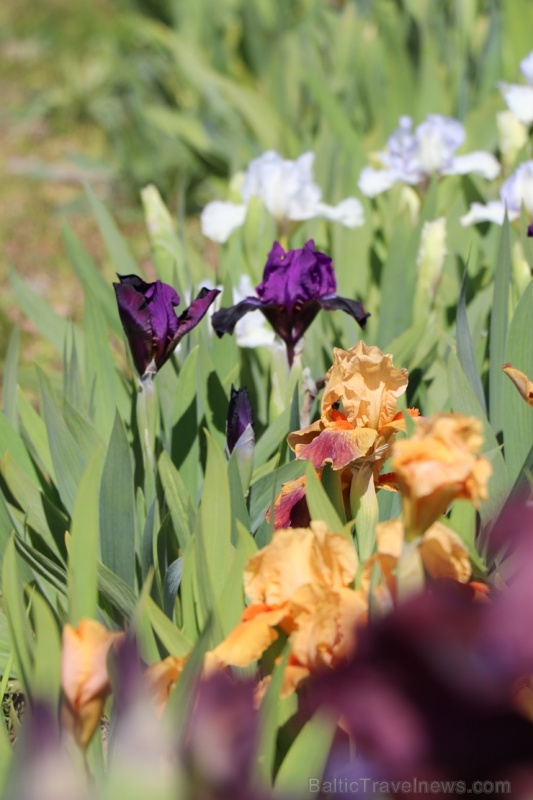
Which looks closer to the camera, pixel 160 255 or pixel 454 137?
pixel 160 255

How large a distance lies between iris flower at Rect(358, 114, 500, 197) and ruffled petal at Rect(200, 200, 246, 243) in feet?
1.00

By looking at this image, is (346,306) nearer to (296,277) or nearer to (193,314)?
(296,277)

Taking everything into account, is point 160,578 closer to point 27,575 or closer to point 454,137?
point 27,575

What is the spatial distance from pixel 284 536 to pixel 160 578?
0.34 metres

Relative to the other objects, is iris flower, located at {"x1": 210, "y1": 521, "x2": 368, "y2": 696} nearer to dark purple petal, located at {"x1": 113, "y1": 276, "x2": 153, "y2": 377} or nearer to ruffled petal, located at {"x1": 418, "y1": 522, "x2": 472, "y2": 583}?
ruffled petal, located at {"x1": 418, "y1": 522, "x2": 472, "y2": 583}

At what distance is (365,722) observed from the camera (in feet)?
1.54

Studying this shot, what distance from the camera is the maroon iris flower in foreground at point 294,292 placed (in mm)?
1236

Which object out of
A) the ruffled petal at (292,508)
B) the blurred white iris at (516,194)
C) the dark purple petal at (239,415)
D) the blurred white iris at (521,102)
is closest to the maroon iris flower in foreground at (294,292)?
the dark purple petal at (239,415)

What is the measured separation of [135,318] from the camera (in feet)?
3.69

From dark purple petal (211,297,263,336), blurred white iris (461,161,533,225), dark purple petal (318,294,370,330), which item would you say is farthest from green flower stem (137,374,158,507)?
blurred white iris (461,161,533,225)

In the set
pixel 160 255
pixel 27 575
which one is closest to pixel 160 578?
pixel 27 575

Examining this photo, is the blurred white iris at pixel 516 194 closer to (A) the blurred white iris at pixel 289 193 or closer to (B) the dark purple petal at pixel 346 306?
(A) the blurred white iris at pixel 289 193

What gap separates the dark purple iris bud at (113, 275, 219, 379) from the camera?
1.12m

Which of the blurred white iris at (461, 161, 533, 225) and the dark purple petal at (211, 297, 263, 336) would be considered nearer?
the dark purple petal at (211, 297, 263, 336)
